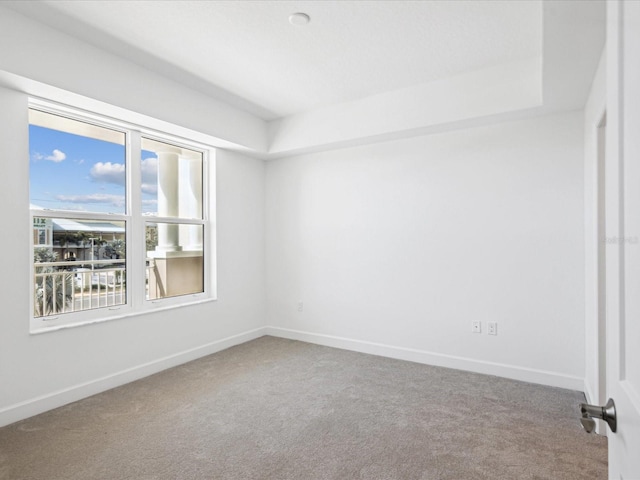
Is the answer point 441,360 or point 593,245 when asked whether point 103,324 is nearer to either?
point 441,360

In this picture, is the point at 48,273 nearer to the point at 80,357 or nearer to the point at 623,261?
the point at 80,357

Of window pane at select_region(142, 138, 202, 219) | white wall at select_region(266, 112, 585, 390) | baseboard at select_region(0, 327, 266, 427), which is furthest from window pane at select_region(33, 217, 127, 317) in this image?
white wall at select_region(266, 112, 585, 390)

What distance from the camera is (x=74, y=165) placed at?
3.11 m

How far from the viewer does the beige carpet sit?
2.03 metres

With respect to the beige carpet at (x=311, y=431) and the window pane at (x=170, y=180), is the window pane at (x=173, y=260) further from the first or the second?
the beige carpet at (x=311, y=431)

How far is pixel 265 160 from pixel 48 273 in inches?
109

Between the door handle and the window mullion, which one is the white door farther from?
the window mullion

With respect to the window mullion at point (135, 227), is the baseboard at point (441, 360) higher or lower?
lower

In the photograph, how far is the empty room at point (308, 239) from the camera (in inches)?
90.2

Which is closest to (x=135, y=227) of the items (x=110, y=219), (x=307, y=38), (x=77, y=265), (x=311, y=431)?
(x=110, y=219)

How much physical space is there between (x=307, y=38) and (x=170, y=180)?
213 cm

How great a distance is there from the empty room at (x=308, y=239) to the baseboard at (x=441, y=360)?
0.9 inches

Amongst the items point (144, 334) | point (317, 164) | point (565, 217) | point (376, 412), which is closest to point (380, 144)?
point (317, 164)

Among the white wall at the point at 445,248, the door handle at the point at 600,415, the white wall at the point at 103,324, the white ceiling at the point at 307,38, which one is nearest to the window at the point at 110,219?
the white wall at the point at 103,324
